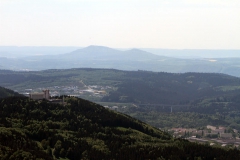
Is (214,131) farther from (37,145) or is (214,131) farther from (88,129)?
(37,145)

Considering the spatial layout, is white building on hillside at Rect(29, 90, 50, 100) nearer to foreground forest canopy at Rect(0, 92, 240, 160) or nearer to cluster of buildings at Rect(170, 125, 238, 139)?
foreground forest canopy at Rect(0, 92, 240, 160)

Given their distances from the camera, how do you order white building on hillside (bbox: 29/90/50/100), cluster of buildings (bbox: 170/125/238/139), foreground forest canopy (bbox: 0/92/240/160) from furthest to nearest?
cluster of buildings (bbox: 170/125/238/139)
white building on hillside (bbox: 29/90/50/100)
foreground forest canopy (bbox: 0/92/240/160)

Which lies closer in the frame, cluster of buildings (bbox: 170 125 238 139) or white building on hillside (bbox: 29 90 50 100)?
white building on hillside (bbox: 29 90 50 100)

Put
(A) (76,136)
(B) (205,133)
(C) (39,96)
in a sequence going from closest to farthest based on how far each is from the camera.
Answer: (A) (76,136) < (C) (39,96) < (B) (205,133)

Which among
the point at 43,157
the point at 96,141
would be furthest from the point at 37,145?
the point at 96,141

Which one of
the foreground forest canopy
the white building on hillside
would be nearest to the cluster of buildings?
the foreground forest canopy

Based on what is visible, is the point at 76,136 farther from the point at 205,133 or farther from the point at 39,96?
the point at 205,133

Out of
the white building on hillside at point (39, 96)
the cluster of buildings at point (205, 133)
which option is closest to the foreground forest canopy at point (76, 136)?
the white building on hillside at point (39, 96)

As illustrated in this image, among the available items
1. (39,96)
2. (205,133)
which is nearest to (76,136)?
(39,96)

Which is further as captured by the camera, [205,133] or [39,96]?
[205,133]
